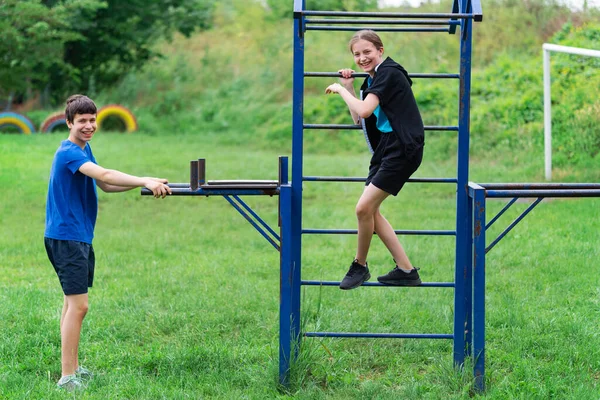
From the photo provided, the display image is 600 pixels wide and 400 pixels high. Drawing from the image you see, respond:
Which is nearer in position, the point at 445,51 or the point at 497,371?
the point at 497,371

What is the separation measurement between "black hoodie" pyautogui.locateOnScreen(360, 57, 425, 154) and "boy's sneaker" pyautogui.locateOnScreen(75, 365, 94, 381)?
6.97 ft

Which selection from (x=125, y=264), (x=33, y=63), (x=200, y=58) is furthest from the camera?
(x=200, y=58)

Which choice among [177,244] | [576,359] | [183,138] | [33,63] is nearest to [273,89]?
[183,138]

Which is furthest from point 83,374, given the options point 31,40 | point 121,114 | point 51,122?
point 121,114

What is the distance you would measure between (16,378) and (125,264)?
9.99 feet

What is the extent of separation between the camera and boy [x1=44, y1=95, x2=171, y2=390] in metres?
4.39

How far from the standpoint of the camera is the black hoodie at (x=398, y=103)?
14.0 ft

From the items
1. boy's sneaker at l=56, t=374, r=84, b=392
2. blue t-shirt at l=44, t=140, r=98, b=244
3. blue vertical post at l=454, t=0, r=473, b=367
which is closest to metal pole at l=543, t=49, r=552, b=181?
blue vertical post at l=454, t=0, r=473, b=367

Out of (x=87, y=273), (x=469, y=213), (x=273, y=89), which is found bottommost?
(x=87, y=273)

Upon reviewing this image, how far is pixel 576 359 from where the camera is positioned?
16.5 ft

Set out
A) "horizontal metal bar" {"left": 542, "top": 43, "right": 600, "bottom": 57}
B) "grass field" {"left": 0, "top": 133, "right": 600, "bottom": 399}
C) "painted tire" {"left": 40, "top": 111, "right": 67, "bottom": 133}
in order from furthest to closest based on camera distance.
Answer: "painted tire" {"left": 40, "top": 111, "right": 67, "bottom": 133} → "horizontal metal bar" {"left": 542, "top": 43, "right": 600, "bottom": 57} → "grass field" {"left": 0, "top": 133, "right": 600, "bottom": 399}

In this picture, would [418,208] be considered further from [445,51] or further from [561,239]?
[445,51]

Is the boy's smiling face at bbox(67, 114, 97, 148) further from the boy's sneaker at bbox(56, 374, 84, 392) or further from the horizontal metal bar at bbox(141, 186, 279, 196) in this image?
the boy's sneaker at bbox(56, 374, 84, 392)

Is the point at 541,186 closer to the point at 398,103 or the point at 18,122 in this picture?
the point at 398,103
